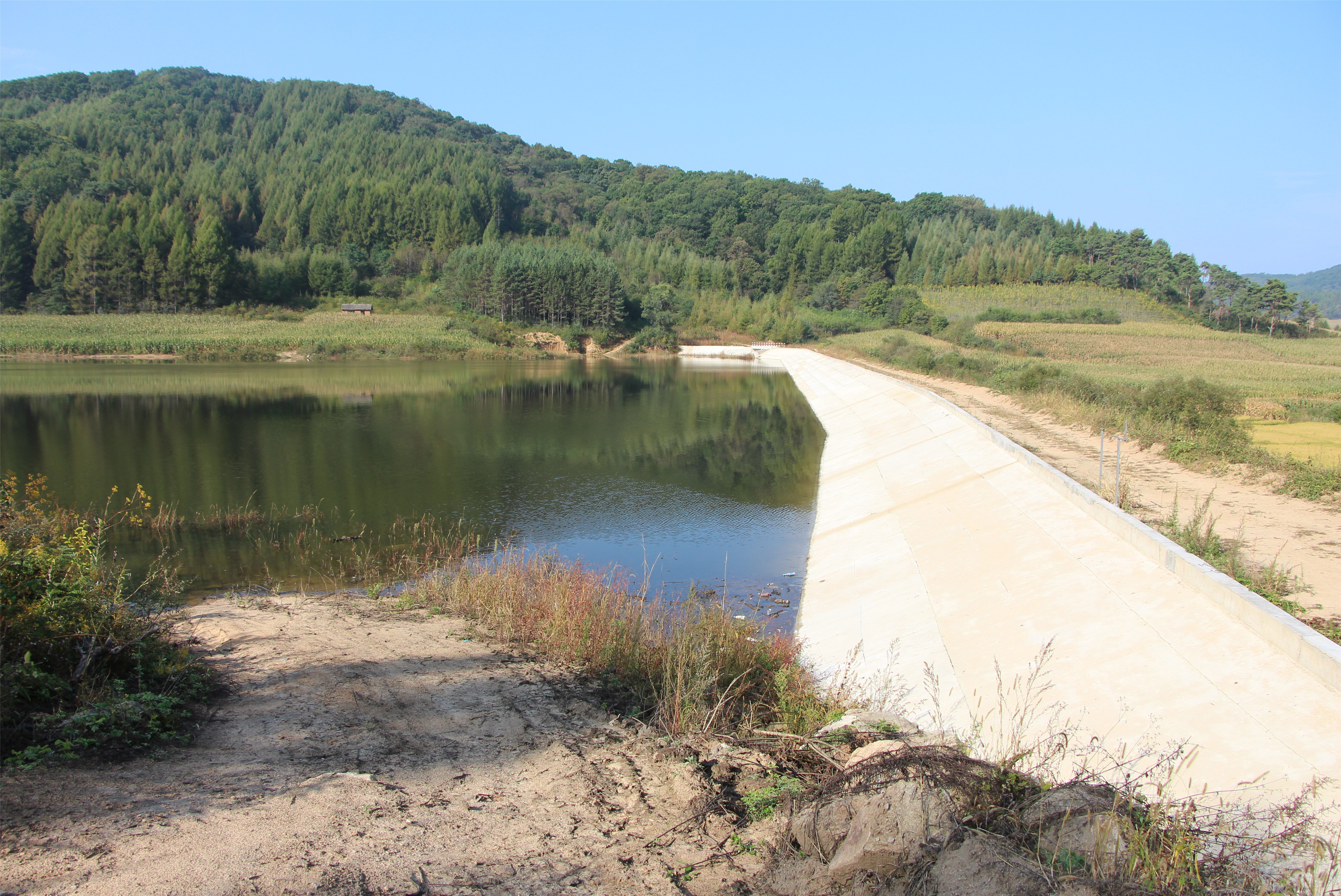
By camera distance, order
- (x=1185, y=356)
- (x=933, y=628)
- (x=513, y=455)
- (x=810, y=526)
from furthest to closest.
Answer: (x=1185, y=356)
(x=513, y=455)
(x=810, y=526)
(x=933, y=628)

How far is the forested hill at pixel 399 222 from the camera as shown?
86312mm

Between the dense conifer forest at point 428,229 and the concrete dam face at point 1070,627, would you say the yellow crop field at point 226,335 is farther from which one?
the concrete dam face at point 1070,627

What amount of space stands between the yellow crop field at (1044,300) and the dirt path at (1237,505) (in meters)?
77.3

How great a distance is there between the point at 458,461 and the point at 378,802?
17580 millimetres

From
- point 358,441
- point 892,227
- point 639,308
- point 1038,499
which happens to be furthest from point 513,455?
point 892,227

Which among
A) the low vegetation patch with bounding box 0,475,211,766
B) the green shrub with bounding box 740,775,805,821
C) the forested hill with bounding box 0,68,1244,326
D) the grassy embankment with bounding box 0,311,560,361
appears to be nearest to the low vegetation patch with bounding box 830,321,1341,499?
the green shrub with bounding box 740,775,805,821

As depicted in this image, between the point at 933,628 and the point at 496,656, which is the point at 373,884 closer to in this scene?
the point at 496,656

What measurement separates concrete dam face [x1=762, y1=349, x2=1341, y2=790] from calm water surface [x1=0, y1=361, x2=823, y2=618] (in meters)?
Result: 2.10

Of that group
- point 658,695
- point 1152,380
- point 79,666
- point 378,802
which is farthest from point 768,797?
point 1152,380

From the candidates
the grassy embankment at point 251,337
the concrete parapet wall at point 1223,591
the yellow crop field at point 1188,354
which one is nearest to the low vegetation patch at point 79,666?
the concrete parapet wall at point 1223,591

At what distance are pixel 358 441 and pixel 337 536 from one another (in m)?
11.4

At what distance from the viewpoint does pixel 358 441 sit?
2434 cm

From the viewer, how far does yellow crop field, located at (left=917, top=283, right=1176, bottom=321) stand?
91.2m

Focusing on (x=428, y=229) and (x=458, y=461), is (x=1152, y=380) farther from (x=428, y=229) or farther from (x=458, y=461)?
(x=428, y=229)
